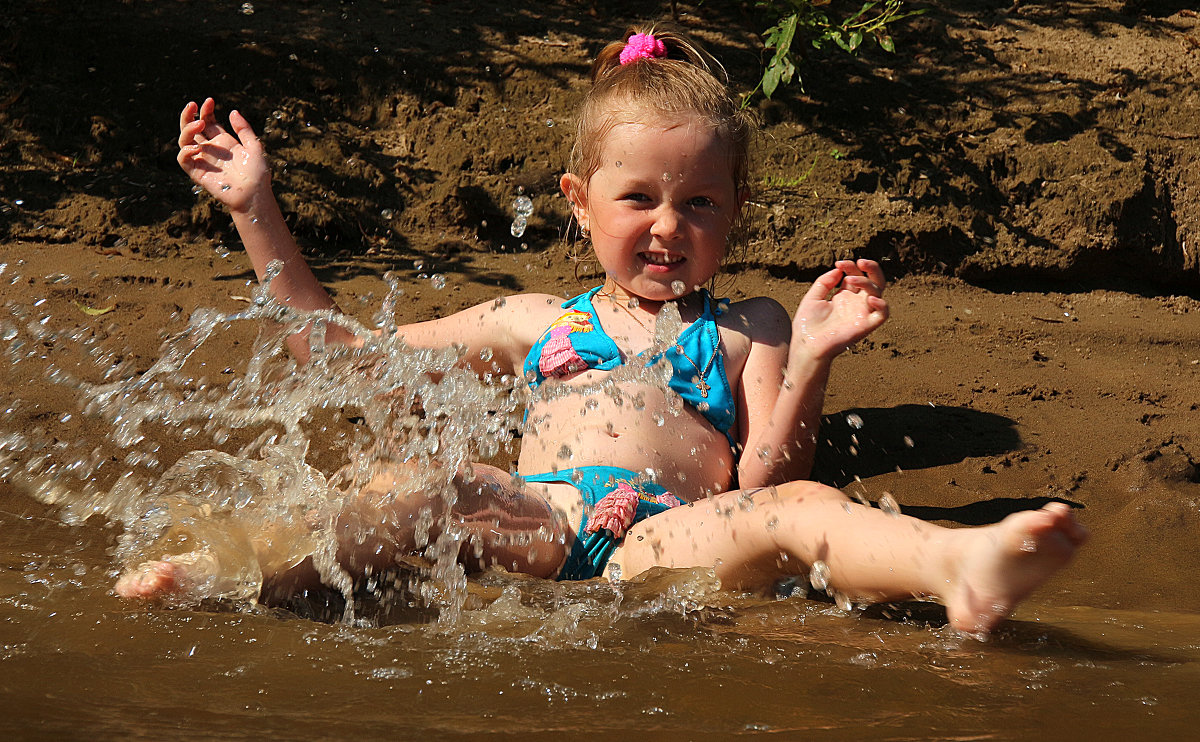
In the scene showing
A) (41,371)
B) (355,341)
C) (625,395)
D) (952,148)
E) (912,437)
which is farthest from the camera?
(952,148)

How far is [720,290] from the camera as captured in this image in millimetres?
4230

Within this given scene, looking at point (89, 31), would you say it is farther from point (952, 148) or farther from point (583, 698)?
point (583, 698)

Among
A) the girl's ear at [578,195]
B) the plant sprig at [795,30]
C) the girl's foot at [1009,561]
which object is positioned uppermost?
the plant sprig at [795,30]

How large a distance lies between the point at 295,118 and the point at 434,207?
82 cm

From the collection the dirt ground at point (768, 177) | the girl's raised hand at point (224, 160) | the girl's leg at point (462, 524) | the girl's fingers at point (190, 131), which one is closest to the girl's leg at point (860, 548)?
the girl's leg at point (462, 524)

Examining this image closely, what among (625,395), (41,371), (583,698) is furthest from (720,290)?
(583,698)

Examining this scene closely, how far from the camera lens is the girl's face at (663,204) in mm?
2715

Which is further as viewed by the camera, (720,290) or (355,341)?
(720,290)

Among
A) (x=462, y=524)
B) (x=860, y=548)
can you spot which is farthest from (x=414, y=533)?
(x=860, y=548)

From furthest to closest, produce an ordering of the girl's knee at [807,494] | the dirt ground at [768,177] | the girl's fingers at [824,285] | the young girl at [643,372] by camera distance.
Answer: the dirt ground at [768,177]
the girl's fingers at [824,285]
the young girl at [643,372]
the girl's knee at [807,494]

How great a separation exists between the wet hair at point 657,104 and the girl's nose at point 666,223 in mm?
230

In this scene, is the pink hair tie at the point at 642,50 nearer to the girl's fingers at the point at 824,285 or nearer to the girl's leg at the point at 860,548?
the girl's fingers at the point at 824,285

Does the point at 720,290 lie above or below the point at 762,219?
below

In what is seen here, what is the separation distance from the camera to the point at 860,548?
198cm
